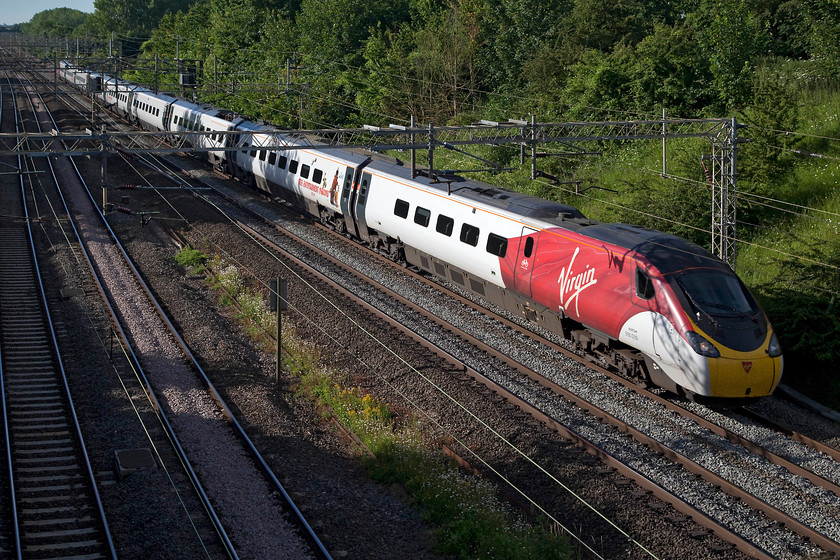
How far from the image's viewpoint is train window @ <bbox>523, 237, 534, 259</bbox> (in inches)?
677

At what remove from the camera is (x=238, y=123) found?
34.8 metres

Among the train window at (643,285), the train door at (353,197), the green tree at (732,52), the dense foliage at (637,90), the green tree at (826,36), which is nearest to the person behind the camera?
the train window at (643,285)

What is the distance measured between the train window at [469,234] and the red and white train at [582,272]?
24 millimetres

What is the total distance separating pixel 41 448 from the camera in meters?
13.1

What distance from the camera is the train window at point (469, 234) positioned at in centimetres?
1912

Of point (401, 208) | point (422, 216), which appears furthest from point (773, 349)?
point (401, 208)

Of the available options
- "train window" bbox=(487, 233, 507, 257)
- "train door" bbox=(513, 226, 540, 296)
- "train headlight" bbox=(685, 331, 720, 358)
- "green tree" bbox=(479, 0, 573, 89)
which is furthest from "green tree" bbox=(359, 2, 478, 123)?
"train headlight" bbox=(685, 331, 720, 358)

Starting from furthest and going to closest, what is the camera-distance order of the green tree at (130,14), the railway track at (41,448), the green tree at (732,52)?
the green tree at (130,14), the green tree at (732,52), the railway track at (41,448)

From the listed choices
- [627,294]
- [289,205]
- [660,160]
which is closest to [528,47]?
[660,160]

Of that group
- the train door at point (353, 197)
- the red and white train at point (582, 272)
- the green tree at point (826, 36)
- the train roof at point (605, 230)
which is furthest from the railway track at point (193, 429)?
the green tree at point (826, 36)

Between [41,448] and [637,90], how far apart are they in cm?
2857

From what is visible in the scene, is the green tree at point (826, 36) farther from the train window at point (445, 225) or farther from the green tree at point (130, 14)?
the green tree at point (130, 14)

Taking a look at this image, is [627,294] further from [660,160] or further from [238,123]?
[238,123]

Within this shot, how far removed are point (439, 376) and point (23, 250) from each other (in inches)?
634
